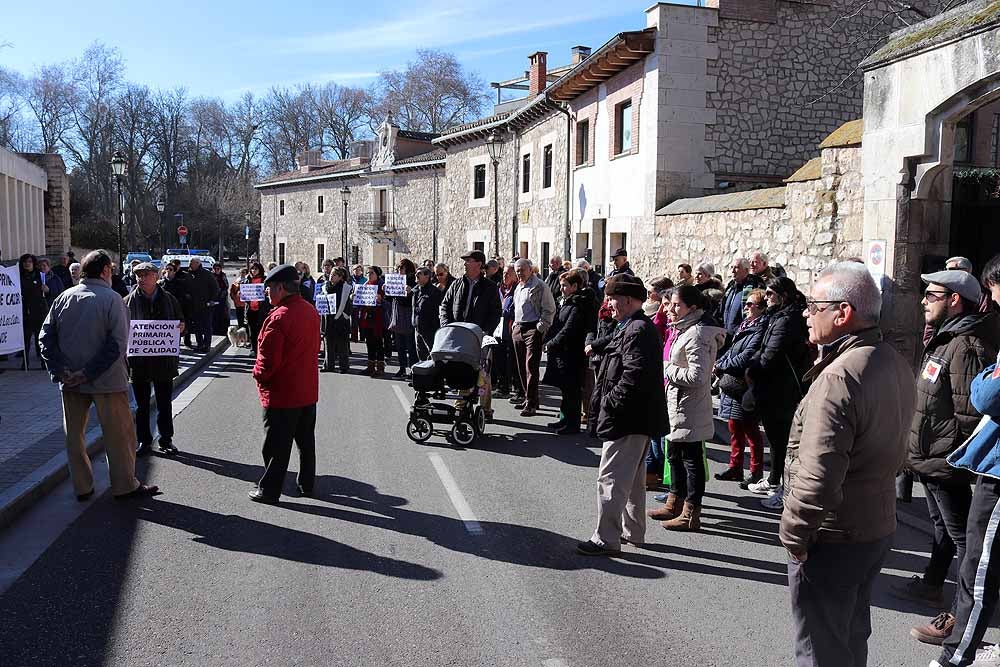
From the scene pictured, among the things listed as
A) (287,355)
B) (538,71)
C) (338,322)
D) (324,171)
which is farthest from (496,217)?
(324,171)

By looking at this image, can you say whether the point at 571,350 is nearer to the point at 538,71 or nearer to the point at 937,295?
the point at 937,295

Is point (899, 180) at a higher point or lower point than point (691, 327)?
higher

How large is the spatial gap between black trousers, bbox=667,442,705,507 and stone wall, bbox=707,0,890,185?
42.2 ft

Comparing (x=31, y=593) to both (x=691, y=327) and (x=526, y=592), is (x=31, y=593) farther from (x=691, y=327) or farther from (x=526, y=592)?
(x=691, y=327)

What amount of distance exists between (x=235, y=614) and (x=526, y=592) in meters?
1.65

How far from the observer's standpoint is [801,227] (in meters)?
11.8

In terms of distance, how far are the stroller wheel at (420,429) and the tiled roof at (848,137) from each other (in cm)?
636

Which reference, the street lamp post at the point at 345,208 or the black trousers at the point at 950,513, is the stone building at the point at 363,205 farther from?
the black trousers at the point at 950,513

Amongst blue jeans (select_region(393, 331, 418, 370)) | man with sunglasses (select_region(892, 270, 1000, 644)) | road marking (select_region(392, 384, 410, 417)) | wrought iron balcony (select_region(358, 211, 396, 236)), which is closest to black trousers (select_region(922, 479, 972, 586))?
man with sunglasses (select_region(892, 270, 1000, 644))

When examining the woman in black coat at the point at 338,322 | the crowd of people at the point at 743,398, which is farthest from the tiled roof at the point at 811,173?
the woman in black coat at the point at 338,322

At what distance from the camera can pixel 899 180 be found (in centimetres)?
941

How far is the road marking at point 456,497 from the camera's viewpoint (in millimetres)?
6121

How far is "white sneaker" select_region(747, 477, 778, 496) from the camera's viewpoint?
7.10 m

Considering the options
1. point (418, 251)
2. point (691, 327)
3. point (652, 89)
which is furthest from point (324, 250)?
point (691, 327)
